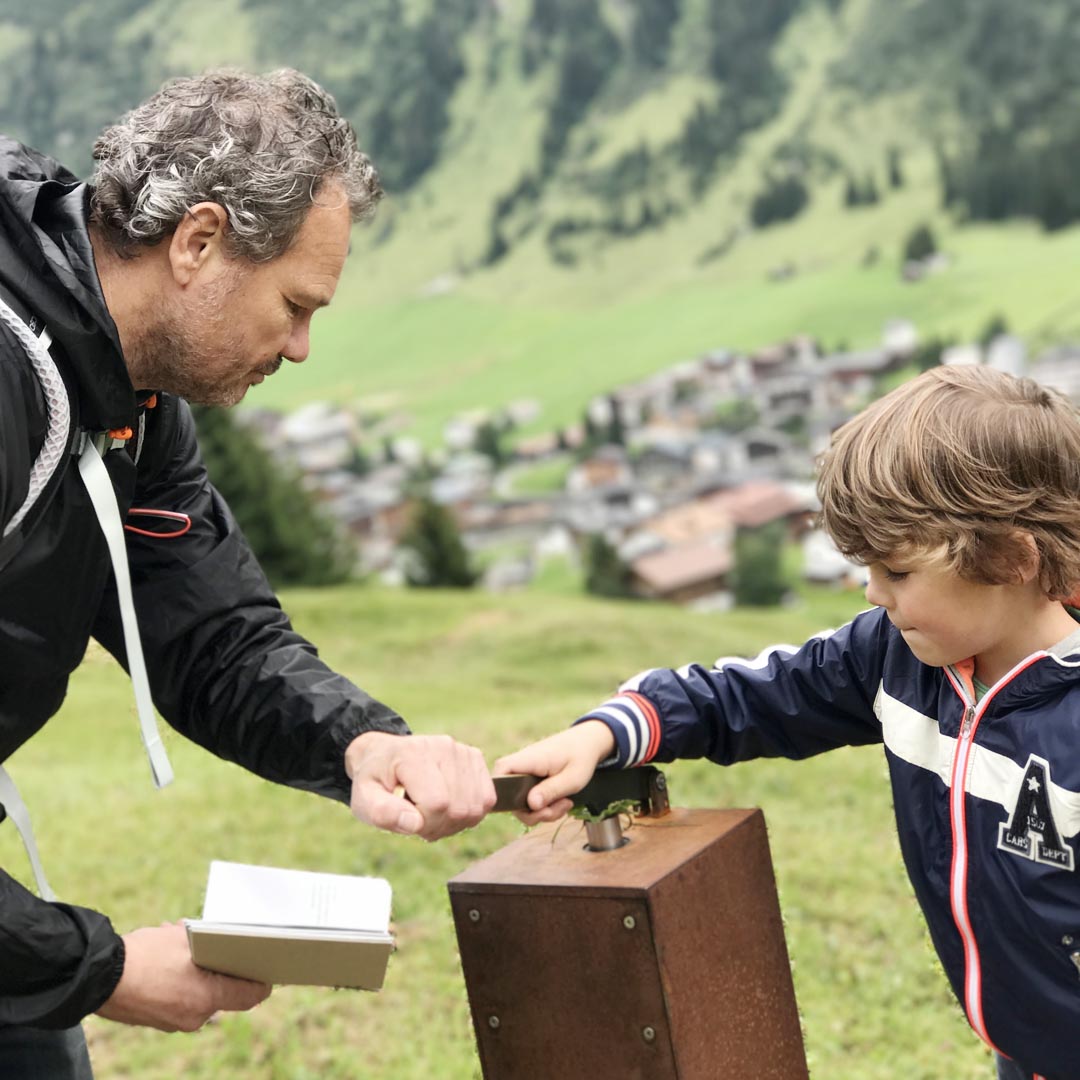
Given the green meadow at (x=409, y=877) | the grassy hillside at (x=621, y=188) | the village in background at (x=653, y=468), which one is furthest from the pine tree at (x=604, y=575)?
the green meadow at (x=409, y=877)

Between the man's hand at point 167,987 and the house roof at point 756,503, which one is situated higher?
the man's hand at point 167,987

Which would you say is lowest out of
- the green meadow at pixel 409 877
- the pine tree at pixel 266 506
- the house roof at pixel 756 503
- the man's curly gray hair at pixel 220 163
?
the house roof at pixel 756 503

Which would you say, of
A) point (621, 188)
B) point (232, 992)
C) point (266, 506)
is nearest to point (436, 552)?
point (266, 506)

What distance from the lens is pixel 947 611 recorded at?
215 cm

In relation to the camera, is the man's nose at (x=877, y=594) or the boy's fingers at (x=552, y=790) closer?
the man's nose at (x=877, y=594)

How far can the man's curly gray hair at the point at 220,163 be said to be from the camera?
2.37m

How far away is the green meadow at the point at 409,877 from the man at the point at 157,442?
14.5 inches

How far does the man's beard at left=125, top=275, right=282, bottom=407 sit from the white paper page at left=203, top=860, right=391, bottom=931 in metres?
0.79

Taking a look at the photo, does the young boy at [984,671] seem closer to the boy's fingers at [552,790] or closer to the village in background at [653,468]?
the boy's fingers at [552,790]

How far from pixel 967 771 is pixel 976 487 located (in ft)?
1.34

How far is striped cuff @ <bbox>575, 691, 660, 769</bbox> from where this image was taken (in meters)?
2.41

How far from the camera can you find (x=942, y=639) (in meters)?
2.16

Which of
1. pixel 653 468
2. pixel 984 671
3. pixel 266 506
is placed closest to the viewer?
pixel 984 671

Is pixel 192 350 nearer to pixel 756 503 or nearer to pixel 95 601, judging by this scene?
pixel 95 601
